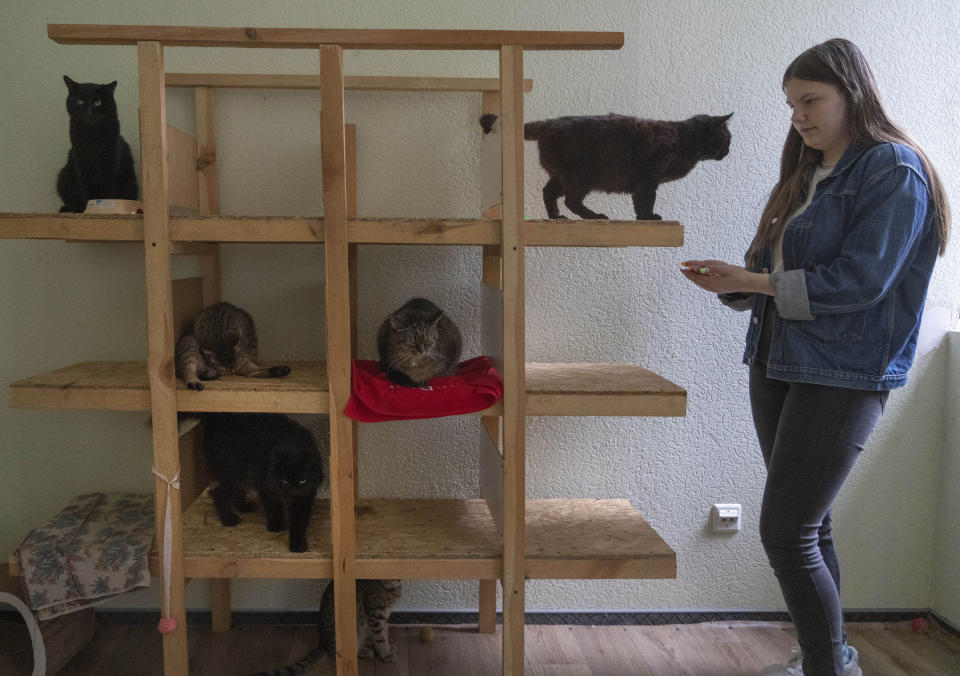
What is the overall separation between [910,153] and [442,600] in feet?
5.91

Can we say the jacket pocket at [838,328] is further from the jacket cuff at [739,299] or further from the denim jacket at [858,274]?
the jacket cuff at [739,299]

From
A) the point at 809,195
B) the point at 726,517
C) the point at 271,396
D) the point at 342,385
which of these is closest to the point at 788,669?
the point at 726,517

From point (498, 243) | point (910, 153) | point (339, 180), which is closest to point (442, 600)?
point (498, 243)

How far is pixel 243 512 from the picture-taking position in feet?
6.04

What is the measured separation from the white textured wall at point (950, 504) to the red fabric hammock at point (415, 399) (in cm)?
158

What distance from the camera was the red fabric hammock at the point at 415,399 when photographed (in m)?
1.52

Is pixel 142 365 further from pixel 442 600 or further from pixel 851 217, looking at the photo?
pixel 851 217

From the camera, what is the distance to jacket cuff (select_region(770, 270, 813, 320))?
4.45 ft

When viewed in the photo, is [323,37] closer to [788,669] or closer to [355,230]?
[355,230]

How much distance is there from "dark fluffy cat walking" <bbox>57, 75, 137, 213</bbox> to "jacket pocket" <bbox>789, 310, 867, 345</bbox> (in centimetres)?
180

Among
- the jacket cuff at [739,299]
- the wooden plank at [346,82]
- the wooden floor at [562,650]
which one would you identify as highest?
the wooden plank at [346,82]

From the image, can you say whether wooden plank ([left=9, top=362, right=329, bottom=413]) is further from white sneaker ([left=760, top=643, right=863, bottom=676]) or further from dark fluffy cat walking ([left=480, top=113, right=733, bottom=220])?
white sneaker ([left=760, top=643, right=863, bottom=676])

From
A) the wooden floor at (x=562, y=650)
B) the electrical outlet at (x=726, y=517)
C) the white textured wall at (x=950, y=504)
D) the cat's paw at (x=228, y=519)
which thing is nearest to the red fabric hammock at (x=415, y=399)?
the cat's paw at (x=228, y=519)

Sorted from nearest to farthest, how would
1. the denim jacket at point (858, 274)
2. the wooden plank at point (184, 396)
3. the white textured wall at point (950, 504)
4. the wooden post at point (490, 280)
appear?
the denim jacket at point (858, 274) → the wooden plank at point (184, 396) → the wooden post at point (490, 280) → the white textured wall at point (950, 504)
